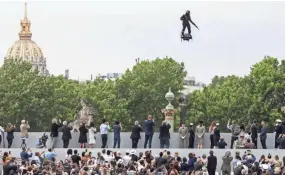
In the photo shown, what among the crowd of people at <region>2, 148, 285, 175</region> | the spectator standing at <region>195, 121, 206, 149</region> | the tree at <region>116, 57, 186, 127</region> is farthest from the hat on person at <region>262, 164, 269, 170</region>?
the tree at <region>116, 57, 186, 127</region>

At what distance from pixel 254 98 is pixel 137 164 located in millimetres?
59683

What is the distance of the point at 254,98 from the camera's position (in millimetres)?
114875

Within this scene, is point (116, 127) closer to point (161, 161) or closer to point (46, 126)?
point (161, 161)

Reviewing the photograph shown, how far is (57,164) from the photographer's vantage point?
56562mm

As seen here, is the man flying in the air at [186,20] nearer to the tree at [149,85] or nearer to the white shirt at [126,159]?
the white shirt at [126,159]

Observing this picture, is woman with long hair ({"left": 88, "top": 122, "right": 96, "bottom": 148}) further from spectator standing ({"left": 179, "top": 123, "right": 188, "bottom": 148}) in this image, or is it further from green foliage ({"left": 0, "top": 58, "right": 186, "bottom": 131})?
green foliage ({"left": 0, "top": 58, "right": 186, "bottom": 131})

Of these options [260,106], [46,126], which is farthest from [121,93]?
[260,106]

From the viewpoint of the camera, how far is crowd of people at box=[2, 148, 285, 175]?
54.6 meters

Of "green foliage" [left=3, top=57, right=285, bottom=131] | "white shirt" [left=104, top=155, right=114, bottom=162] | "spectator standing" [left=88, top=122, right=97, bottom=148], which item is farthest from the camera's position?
"green foliage" [left=3, top=57, right=285, bottom=131]

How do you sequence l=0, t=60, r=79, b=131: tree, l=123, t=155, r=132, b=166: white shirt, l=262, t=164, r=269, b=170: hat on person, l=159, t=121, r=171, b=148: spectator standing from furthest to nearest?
l=0, t=60, r=79, b=131: tree, l=159, t=121, r=171, b=148: spectator standing, l=123, t=155, r=132, b=166: white shirt, l=262, t=164, r=269, b=170: hat on person

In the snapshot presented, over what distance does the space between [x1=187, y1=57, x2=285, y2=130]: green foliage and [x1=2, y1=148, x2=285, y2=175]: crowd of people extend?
53159 mm

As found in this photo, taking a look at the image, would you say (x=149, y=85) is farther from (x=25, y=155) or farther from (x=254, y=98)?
(x=25, y=155)

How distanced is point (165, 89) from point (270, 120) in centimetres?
2236

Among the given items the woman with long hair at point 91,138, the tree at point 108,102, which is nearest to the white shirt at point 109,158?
the woman with long hair at point 91,138
